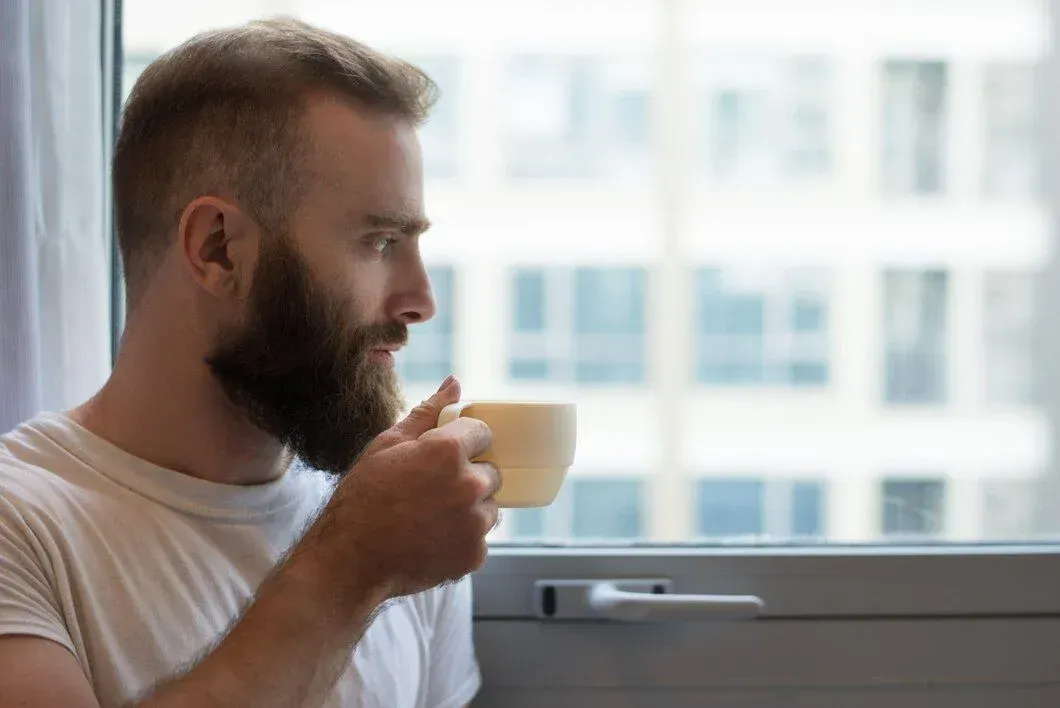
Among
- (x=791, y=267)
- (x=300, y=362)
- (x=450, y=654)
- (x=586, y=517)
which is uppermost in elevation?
(x=791, y=267)

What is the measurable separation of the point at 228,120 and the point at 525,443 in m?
0.41

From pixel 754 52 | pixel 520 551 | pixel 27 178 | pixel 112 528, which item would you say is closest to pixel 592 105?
pixel 754 52

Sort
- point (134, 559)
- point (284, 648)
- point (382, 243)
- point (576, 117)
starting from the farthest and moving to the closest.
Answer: point (576, 117), point (382, 243), point (134, 559), point (284, 648)

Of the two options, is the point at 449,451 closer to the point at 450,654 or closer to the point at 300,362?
the point at 300,362

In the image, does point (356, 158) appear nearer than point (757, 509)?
Yes

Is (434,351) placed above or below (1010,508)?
above

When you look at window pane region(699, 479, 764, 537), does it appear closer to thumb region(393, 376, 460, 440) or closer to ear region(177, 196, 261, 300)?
thumb region(393, 376, 460, 440)

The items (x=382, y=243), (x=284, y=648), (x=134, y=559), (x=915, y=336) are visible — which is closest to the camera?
(x=284, y=648)

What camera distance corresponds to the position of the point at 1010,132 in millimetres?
1292

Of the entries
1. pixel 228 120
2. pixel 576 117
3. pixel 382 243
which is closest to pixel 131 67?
pixel 228 120

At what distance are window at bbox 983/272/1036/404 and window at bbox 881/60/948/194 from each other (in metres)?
0.16

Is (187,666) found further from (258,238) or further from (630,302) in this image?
(630,302)

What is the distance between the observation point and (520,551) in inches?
45.2

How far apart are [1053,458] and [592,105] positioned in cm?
79
